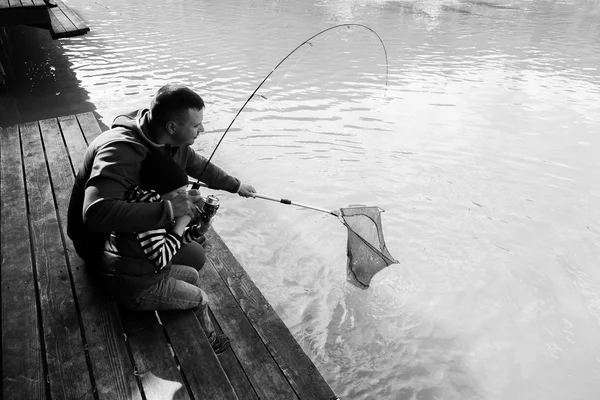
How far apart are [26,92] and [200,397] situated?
8265mm

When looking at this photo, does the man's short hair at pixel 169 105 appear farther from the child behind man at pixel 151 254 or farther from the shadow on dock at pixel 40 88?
the shadow on dock at pixel 40 88

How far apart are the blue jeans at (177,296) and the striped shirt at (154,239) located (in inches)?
7.0

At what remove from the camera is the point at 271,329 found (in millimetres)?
2514

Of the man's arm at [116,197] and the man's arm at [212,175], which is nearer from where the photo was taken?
the man's arm at [116,197]

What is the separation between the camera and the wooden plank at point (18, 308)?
1827 millimetres

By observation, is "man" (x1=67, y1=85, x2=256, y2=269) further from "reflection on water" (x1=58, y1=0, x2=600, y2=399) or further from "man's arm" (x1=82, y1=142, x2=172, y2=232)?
"reflection on water" (x1=58, y1=0, x2=600, y2=399)

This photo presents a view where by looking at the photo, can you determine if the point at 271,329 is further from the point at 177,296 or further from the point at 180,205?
the point at 180,205

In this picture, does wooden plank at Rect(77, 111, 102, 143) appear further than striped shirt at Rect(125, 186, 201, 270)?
Yes

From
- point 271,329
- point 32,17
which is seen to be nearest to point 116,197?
point 271,329

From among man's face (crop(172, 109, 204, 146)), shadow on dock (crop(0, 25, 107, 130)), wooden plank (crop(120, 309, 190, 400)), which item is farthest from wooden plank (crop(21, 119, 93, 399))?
shadow on dock (crop(0, 25, 107, 130))

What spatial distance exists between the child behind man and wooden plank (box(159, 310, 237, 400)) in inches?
2.9

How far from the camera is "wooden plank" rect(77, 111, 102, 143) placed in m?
4.41

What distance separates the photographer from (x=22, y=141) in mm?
4359

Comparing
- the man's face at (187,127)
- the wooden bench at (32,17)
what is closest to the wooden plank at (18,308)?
the man's face at (187,127)
